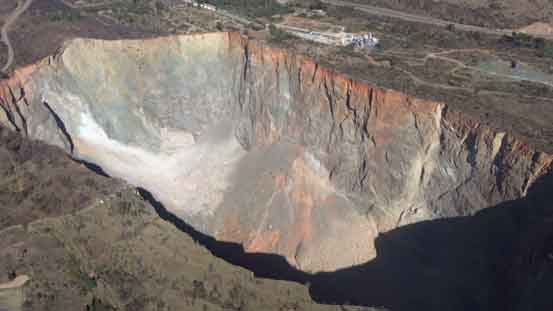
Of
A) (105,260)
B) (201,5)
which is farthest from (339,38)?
(105,260)

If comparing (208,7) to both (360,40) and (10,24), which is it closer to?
(360,40)

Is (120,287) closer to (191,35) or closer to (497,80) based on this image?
(191,35)

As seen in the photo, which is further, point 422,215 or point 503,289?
point 422,215

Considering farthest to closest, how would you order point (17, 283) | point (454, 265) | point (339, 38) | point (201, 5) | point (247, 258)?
1. point (201, 5)
2. point (339, 38)
3. point (247, 258)
4. point (454, 265)
5. point (17, 283)

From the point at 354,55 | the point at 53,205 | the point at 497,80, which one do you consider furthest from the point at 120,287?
the point at 497,80

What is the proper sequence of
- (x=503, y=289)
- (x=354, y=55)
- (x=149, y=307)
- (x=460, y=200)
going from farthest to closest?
(x=354, y=55)
(x=460, y=200)
(x=503, y=289)
(x=149, y=307)

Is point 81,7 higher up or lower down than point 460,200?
higher up

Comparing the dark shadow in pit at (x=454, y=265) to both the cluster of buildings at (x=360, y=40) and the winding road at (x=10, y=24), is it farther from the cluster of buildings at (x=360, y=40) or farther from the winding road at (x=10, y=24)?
the cluster of buildings at (x=360, y=40)

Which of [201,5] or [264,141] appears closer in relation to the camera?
[264,141]
